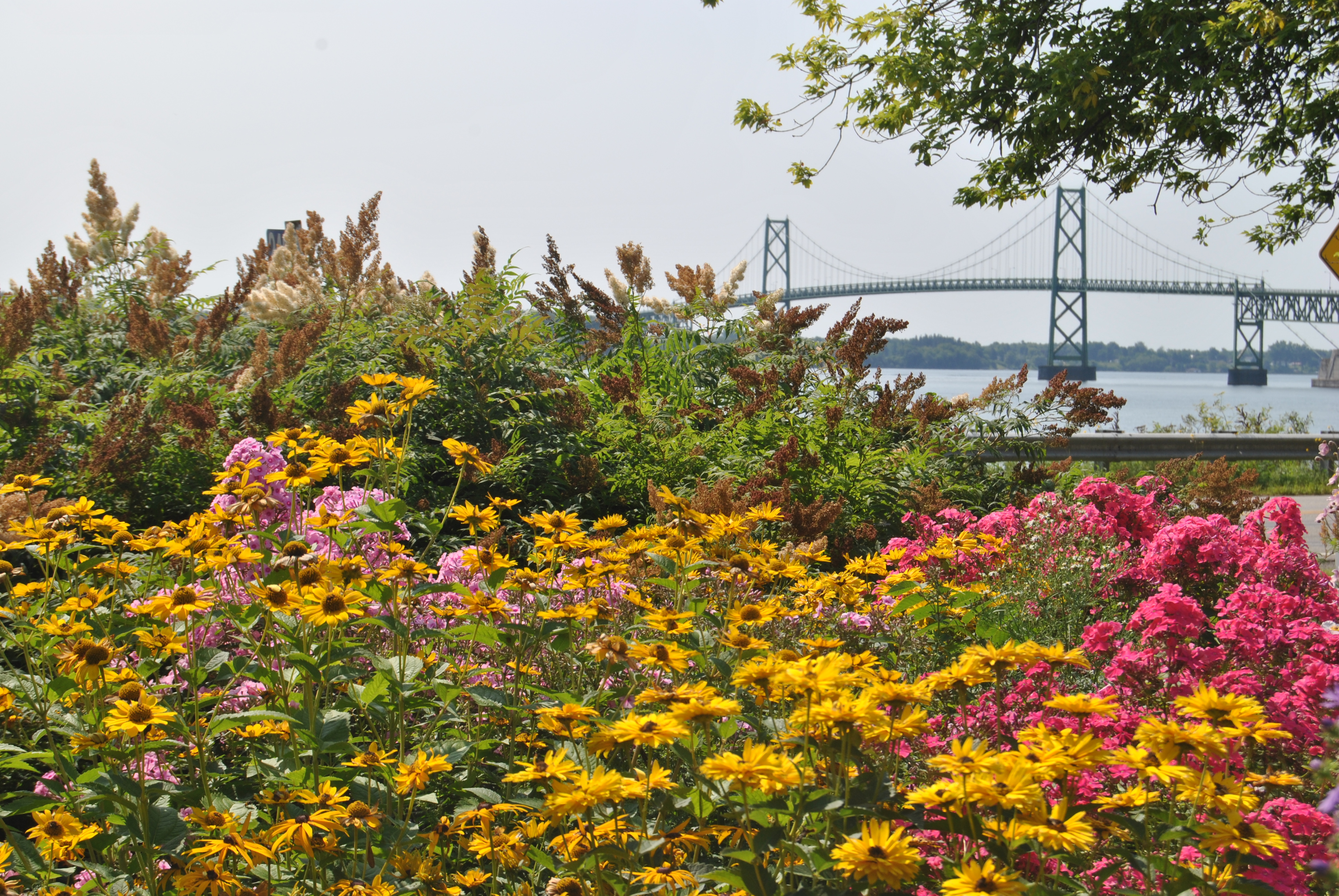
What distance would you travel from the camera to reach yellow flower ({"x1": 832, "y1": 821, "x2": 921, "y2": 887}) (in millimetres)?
1144

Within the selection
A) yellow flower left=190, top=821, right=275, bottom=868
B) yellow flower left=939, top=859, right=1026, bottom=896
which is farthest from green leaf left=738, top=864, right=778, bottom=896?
yellow flower left=190, top=821, right=275, bottom=868

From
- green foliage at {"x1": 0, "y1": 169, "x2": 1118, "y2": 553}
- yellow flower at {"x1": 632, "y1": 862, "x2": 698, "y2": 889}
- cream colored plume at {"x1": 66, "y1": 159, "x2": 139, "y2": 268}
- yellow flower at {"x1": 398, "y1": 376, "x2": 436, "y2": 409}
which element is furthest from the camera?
cream colored plume at {"x1": 66, "y1": 159, "x2": 139, "y2": 268}

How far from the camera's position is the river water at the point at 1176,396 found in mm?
24516

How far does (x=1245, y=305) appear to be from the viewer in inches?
1738

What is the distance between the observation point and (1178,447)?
873cm

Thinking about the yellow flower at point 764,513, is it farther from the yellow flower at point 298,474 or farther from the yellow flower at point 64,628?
the yellow flower at point 64,628

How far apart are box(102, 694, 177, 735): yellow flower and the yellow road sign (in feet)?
17.5

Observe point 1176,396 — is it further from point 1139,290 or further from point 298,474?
point 298,474

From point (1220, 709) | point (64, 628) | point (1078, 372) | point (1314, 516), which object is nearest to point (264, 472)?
point (64, 628)

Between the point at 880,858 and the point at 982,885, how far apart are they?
12cm

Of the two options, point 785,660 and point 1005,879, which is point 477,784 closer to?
point 785,660

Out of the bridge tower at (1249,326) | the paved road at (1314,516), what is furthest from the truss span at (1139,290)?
the paved road at (1314,516)

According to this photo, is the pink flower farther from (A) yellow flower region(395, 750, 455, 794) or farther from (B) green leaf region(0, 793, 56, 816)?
(B) green leaf region(0, 793, 56, 816)

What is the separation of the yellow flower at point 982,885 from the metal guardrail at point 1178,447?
23.5ft
